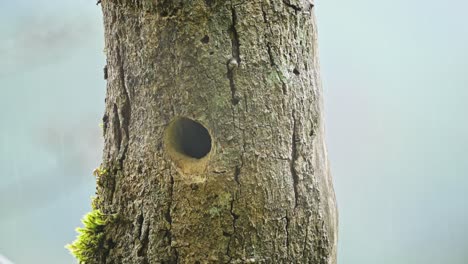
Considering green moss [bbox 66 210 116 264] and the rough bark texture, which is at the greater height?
the rough bark texture

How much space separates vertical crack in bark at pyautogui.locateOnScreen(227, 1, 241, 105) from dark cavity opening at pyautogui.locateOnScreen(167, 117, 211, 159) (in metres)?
0.11

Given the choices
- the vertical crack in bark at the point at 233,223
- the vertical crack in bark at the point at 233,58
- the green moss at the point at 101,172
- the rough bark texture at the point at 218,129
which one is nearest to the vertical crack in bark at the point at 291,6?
the rough bark texture at the point at 218,129

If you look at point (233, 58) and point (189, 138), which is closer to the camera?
point (233, 58)

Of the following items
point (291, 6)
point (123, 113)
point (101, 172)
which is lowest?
point (101, 172)

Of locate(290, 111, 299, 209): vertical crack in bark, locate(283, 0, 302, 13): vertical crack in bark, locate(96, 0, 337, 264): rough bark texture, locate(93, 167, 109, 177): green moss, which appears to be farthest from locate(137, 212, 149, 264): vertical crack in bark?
locate(283, 0, 302, 13): vertical crack in bark

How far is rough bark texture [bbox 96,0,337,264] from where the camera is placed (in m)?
1.01

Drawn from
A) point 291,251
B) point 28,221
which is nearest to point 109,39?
point 291,251

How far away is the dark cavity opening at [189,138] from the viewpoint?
1.06 meters

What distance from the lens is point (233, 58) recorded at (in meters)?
1.01

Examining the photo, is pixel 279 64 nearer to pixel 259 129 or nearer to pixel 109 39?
pixel 259 129

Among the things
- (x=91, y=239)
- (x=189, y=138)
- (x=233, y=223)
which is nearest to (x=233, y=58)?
(x=189, y=138)

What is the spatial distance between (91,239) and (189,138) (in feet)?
0.99

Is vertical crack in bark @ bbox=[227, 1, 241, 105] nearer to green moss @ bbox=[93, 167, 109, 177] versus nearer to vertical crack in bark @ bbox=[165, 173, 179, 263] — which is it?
vertical crack in bark @ bbox=[165, 173, 179, 263]

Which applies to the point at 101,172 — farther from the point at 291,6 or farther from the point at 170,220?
the point at 291,6
